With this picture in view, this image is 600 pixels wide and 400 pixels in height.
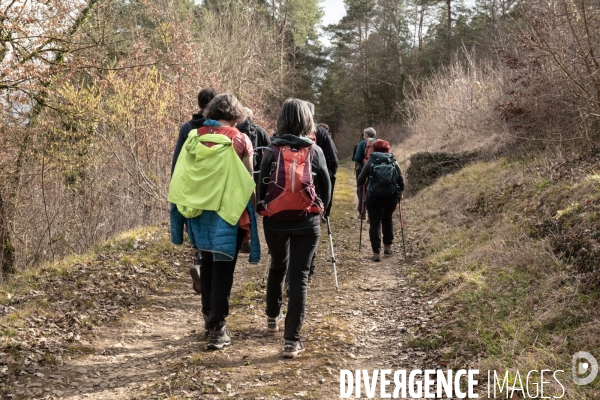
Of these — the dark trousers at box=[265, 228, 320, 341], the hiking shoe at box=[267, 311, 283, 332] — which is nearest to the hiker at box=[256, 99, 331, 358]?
the dark trousers at box=[265, 228, 320, 341]

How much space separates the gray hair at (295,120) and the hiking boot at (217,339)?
2.03 metres

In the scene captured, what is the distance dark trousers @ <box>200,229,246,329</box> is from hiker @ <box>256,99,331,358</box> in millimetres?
429

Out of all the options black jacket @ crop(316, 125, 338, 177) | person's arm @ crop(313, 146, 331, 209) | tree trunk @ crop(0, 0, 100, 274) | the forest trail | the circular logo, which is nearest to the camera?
the circular logo

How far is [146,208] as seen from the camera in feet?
38.3

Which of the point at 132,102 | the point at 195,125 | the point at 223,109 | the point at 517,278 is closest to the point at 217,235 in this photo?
the point at 223,109

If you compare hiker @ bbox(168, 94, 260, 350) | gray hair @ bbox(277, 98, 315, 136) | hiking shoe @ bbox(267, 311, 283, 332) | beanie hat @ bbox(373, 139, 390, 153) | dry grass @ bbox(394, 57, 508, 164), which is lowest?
hiking shoe @ bbox(267, 311, 283, 332)

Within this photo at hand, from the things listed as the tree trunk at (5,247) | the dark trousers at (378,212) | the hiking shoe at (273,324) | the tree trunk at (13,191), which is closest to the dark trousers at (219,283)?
the hiking shoe at (273,324)

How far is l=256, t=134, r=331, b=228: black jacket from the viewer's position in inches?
176

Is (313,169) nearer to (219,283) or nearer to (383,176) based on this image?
(219,283)

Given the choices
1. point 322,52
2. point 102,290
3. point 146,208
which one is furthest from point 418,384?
point 322,52

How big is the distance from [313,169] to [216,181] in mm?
926

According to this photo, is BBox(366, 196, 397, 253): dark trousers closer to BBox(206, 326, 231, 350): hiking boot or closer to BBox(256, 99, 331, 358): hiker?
BBox(256, 99, 331, 358): hiker

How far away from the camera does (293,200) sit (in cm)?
441

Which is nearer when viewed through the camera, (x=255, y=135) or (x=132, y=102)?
(x=255, y=135)
